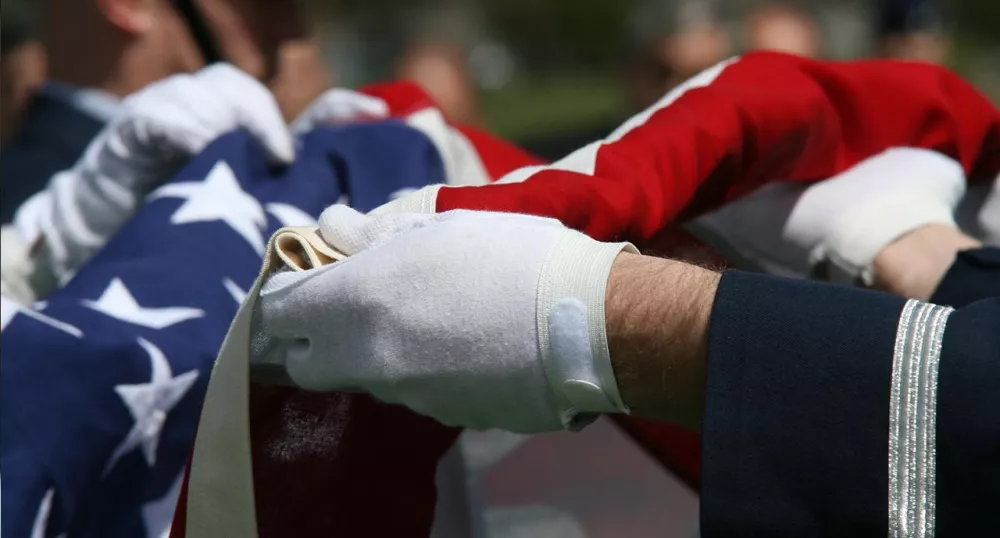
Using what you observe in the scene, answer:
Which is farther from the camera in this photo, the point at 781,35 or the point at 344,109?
the point at 781,35

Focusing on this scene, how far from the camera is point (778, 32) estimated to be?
3248 mm

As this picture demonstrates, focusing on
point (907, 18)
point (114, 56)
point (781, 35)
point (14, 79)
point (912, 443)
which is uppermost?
point (912, 443)

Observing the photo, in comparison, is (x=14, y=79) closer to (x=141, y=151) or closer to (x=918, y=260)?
(x=141, y=151)

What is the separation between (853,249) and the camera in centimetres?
80

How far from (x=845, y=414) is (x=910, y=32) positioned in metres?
2.77

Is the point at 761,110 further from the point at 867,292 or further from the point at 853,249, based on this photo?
the point at 867,292

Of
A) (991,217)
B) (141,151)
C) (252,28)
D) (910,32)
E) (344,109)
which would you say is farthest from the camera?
(910,32)

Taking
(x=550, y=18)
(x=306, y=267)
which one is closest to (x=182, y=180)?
(x=306, y=267)

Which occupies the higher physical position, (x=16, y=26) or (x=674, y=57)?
(x=16, y=26)

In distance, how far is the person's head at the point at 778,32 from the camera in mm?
3174

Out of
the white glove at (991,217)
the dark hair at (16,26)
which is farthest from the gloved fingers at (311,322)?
the dark hair at (16,26)

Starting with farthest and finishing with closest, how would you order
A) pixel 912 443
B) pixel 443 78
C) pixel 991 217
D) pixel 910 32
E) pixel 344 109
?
1. pixel 443 78
2. pixel 910 32
3. pixel 344 109
4. pixel 991 217
5. pixel 912 443

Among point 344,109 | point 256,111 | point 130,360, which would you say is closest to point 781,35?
point 344,109

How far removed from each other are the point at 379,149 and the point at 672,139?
0.35 meters
